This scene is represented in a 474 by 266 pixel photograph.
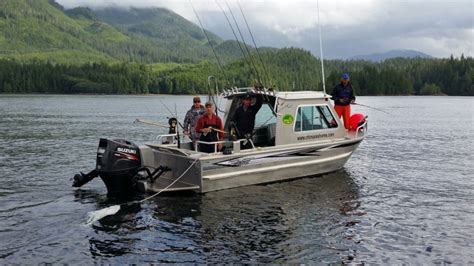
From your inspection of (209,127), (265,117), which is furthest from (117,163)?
(265,117)

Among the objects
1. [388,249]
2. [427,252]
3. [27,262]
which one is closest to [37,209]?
[27,262]

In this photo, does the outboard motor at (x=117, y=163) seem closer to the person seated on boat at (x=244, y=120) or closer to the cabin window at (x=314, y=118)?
the person seated on boat at (x=244, y=120)

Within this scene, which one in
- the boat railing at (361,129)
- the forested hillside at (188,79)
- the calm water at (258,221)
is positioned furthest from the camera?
the forested hillside at (188,79)

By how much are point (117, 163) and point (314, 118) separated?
6.42m

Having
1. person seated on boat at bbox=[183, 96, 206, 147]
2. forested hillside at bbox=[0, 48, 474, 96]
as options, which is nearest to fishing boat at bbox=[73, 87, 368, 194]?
person seated on boat at bbox=[183, 96, 206, 147]

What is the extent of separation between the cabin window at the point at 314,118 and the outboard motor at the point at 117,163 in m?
5.09

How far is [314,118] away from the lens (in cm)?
1539

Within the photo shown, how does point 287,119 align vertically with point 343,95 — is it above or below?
below

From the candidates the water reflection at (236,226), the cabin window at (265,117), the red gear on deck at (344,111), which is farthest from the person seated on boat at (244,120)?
the red gear on deck at (344,111)

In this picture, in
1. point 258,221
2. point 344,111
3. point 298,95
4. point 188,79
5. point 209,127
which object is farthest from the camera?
point 188,79

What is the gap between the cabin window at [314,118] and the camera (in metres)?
14.9

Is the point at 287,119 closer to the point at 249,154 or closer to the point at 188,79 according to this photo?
the point at 249,154

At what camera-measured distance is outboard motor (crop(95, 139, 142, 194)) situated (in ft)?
40.5

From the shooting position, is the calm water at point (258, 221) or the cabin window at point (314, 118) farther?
the cabin window at point (314, 118)
